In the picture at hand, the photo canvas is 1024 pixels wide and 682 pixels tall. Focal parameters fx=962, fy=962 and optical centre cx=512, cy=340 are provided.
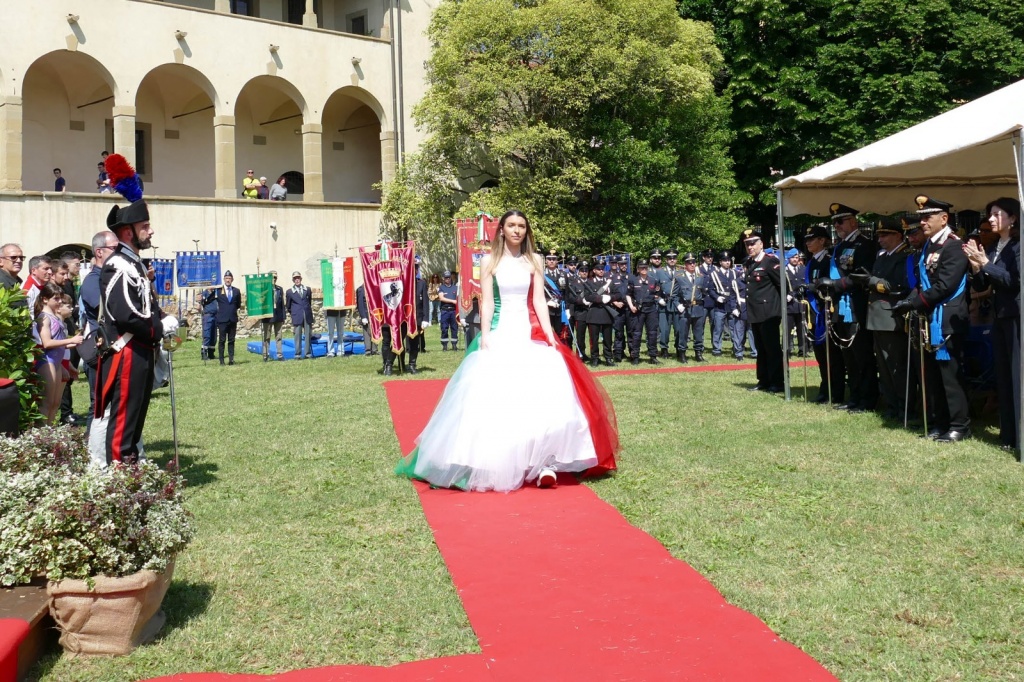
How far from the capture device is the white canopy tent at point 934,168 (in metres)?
8.09

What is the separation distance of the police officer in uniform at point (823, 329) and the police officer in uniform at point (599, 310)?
5.99m

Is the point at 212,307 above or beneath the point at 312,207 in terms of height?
beneath

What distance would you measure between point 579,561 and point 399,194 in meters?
26.6

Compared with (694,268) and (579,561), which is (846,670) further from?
(694,268)

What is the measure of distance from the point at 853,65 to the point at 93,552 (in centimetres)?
Result: 2807

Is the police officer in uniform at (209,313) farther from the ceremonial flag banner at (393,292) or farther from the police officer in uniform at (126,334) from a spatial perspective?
the police officer in uniform at (126,334)

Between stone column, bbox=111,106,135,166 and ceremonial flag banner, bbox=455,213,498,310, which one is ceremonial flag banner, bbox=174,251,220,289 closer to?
stone column, bbox=111,106,135,166

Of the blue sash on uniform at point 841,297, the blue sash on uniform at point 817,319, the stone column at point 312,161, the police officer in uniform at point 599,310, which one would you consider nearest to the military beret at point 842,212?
the blue sash on uniform at point 841,297

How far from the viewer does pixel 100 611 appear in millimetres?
4105

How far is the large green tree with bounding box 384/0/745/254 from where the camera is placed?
28.1 meters

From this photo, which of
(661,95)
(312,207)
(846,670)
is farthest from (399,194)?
(846,670)

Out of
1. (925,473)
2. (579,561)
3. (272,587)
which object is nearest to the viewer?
(272,587)

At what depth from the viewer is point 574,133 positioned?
29484mm

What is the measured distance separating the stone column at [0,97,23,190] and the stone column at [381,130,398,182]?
1132 centimetres
